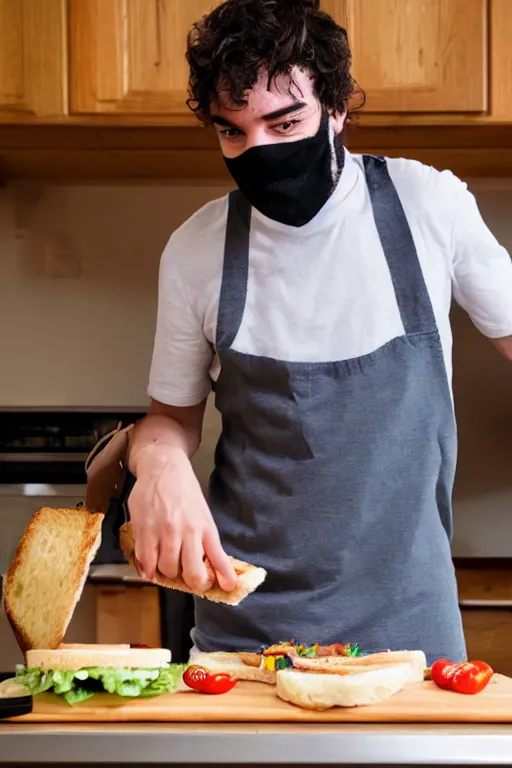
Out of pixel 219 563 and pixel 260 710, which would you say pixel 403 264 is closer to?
pixel 219 563

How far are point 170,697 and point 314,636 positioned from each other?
343mm

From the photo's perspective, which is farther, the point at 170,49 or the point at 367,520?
the point at 170,49

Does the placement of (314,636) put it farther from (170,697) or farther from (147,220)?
(147,220)

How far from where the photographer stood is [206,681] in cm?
99

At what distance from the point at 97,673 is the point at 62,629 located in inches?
3.4

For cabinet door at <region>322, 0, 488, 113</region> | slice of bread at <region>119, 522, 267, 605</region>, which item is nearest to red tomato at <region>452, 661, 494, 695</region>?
slice of bread at <region>119, 522, 267, 605</region>

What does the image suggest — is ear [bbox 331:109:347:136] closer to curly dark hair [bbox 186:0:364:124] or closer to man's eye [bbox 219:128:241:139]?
curly dark hair [bbox 186:0:364:124]

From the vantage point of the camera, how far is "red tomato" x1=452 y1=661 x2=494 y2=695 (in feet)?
3.24

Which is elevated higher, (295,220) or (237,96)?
(237,96)

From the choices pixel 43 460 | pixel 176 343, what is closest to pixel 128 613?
pixel 43 460

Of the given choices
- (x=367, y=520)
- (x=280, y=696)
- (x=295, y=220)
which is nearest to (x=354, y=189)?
(x=295, y=220)

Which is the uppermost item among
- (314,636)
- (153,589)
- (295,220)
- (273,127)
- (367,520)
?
(273,127)

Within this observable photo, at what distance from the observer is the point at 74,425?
251 centimetres

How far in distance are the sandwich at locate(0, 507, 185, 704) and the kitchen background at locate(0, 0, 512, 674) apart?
3.33ft
